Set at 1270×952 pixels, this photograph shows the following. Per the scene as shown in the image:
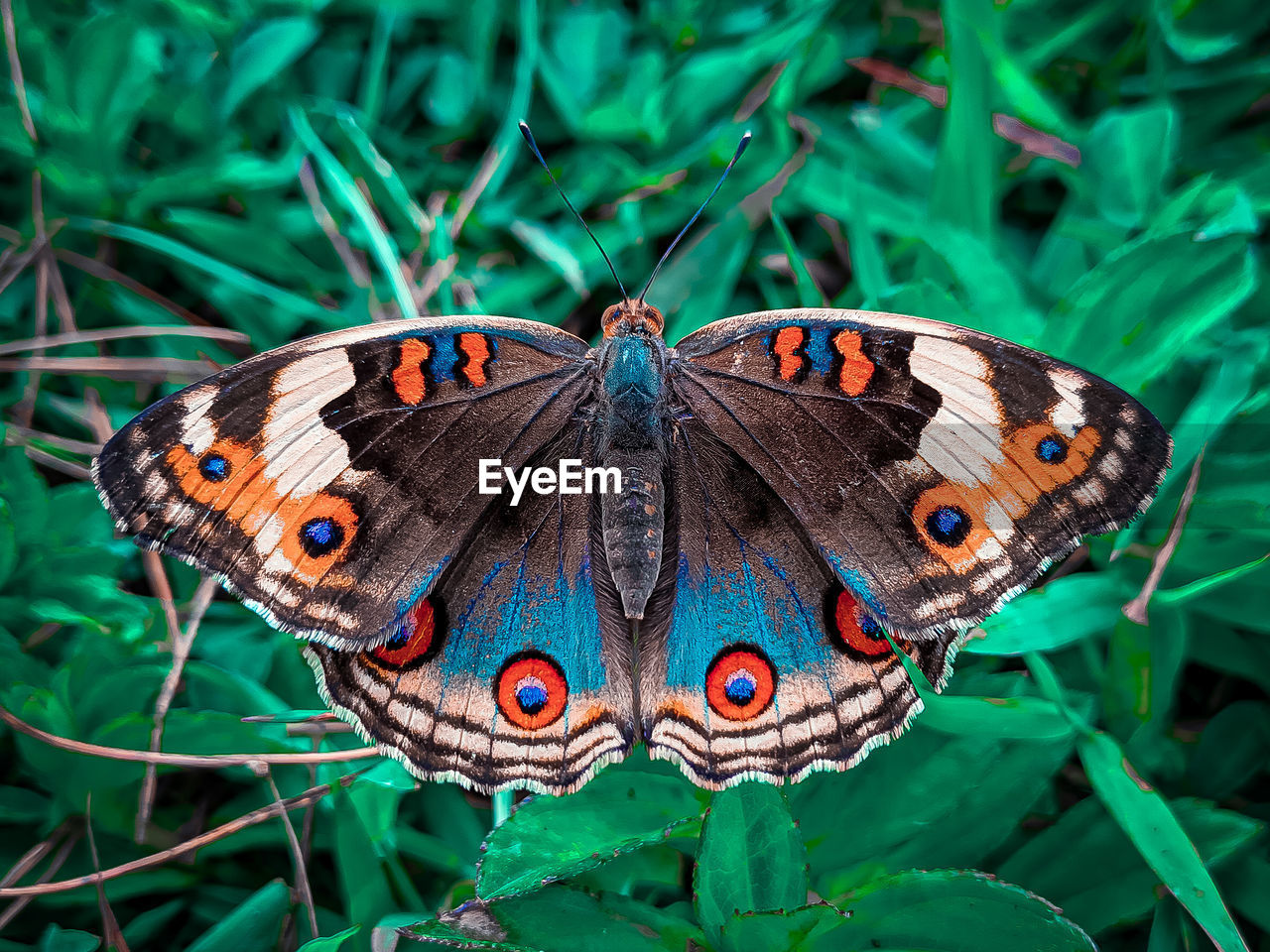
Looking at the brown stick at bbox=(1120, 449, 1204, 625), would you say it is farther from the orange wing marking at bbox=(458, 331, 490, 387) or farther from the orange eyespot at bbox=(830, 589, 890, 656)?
the orange wing marking at bbox=(458, 331, 490, 387)

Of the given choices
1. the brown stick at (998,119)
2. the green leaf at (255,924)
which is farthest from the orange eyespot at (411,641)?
the brown stick at (998,119)

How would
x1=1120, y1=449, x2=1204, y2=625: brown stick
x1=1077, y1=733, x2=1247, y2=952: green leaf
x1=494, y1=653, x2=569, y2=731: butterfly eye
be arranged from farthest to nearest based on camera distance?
x1=1120, y1=449, x2=1204, y2=625: brown stick < x1=494, y1=653, x2=569, y2=731: butterfly eye < x1=1077, y1=733, x2=1247, y2=952: green leaf

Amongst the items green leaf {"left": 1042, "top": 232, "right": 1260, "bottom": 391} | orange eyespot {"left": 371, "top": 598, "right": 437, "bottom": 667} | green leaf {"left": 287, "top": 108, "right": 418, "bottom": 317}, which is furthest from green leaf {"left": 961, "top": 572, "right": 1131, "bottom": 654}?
green leaf {"left": 287, "top": 108, "right": 418, "bottom": 317}

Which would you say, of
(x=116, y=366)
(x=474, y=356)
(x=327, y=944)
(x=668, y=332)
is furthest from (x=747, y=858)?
(x=116, y=366)

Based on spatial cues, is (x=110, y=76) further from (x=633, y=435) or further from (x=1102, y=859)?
(x=1102, y=859)

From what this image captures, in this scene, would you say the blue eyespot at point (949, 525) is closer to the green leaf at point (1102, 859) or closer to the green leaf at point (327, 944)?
the green leaf at point (1102, 859)

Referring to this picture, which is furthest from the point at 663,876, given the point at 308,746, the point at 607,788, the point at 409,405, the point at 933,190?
the point at 933,190
